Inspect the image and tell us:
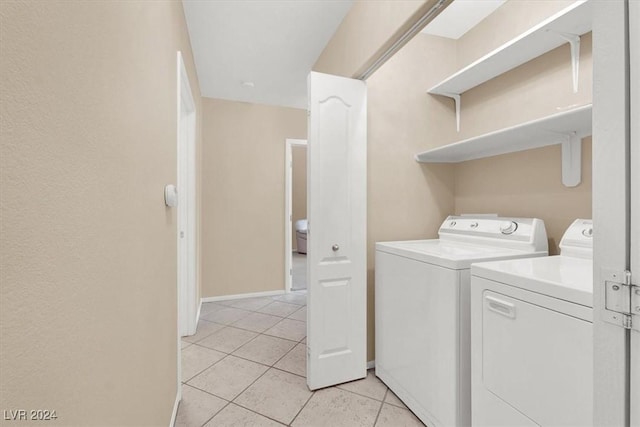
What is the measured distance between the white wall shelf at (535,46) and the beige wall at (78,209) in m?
1.79

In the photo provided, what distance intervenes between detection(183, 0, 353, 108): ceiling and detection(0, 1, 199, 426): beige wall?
114 centimetres

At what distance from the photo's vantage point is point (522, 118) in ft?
6.15

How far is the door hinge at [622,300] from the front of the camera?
56 centimetres

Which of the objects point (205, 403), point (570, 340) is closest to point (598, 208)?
point (570, 340)

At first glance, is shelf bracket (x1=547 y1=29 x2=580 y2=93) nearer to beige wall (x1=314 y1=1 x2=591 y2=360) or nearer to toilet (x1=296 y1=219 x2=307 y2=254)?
beige wall (x1=314 y1=1 x2=591 y2=360)

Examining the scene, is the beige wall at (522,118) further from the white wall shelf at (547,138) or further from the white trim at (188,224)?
the white trim at (188,224)

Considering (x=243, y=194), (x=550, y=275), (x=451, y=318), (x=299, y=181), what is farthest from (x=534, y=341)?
(x=299, y=181)

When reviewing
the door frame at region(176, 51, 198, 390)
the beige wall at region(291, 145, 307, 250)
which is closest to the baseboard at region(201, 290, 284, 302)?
the door frame at region(176, 51, 198, 390)

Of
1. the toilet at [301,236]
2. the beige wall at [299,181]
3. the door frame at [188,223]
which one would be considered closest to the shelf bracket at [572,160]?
the door frame at [188,223]

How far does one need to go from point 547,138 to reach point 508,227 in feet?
1.76

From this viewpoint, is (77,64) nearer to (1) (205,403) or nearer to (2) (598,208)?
(2) (598,208)

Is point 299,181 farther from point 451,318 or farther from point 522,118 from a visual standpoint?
point 451,318

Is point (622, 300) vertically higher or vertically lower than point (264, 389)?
higher

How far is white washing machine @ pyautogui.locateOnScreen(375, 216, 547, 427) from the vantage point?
1420mm
